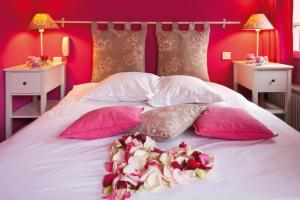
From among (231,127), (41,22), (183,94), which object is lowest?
(231,127)

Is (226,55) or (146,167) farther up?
(226,55)

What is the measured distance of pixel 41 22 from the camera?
314cm

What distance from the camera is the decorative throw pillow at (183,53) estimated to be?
3242 millimetres

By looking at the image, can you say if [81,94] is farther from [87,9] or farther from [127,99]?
[87,9]

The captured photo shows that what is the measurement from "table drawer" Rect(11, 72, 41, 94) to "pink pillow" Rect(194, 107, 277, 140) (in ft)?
5.39

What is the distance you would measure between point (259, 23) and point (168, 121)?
1871 millimetres

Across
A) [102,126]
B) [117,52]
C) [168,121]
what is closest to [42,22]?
[117,52]

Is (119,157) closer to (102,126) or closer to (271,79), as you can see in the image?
(102,126)

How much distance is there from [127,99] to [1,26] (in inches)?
50.7

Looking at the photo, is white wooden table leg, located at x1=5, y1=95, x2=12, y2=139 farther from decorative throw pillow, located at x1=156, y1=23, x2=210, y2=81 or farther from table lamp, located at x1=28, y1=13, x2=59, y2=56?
decorative throw pillow, located at x1=156, y1=23, x2=210, y2=81

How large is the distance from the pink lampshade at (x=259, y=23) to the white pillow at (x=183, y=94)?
0.94 meters

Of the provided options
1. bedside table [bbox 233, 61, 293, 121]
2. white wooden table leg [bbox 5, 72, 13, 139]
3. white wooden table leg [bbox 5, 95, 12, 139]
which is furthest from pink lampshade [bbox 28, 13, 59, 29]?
bedside table [bbox 233, 61, 293, 121]

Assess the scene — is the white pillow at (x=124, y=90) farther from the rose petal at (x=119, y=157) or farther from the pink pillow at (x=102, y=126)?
the rose petal at (x=119, y=157)

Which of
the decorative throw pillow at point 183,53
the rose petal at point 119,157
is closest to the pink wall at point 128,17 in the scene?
the decorative throw pillow at point 183,53
